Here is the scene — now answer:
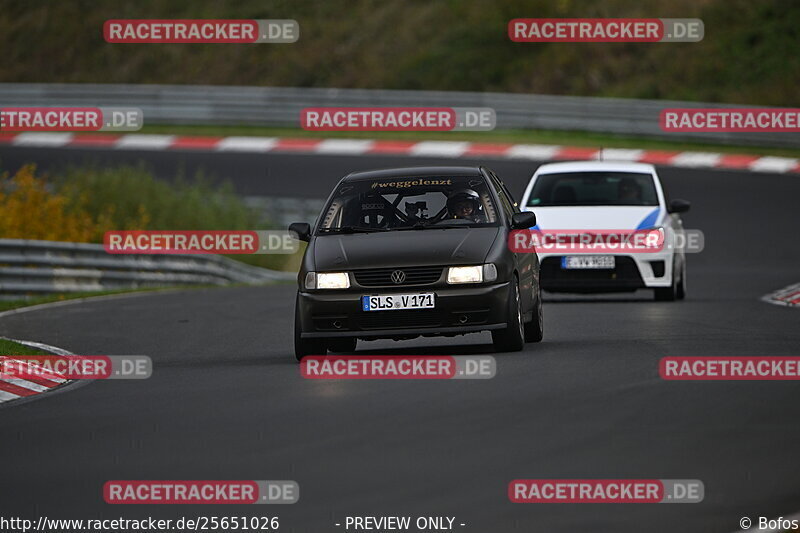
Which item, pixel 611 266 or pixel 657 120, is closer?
pixel 611 266

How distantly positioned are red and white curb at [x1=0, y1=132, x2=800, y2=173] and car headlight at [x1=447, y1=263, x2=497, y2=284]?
22.2 meters

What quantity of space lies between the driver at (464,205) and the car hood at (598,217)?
5037 millimetres

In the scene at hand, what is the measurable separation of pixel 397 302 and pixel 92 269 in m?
13.1

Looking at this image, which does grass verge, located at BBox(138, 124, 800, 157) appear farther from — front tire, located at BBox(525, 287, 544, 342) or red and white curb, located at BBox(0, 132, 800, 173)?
front tire, located at BBox(525, 287, 544, 342)

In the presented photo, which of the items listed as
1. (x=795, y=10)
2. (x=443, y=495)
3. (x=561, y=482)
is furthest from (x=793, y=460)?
(x=795, y=10)

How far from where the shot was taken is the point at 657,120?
38.0 metres

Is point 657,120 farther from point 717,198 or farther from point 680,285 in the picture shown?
point 680,285

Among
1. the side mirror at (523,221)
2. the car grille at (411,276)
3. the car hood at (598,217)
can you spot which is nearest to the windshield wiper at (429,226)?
the side mirror at (523,221)

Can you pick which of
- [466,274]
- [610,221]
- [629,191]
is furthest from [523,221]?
[629,191]

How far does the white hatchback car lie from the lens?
1844cm

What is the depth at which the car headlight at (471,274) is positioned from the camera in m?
12.6

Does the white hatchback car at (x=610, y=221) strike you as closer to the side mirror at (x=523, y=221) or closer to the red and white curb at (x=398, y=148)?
the side mirror at (x=523, y=221)

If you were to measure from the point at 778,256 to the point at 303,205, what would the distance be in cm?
839

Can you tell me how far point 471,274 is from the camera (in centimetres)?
1264
